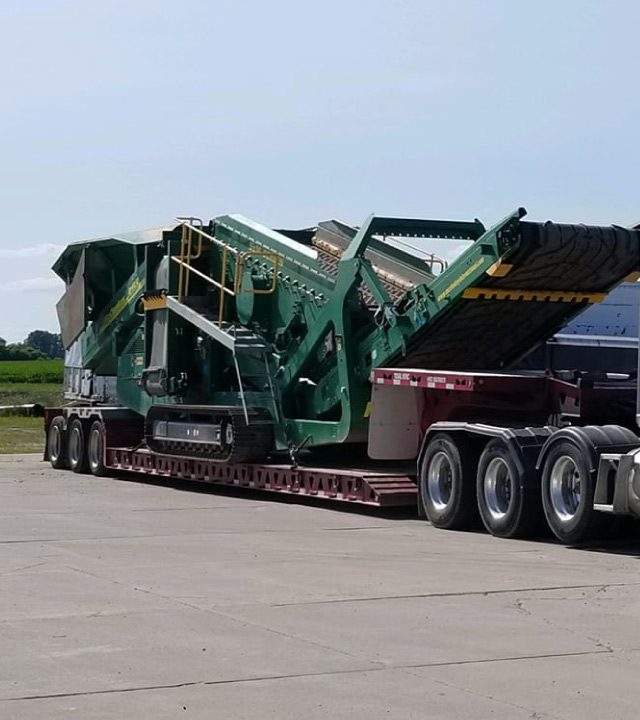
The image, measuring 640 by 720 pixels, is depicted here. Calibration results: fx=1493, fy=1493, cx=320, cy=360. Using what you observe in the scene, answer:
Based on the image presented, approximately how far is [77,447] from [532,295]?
1009 centimetres

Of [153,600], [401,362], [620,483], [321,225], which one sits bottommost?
[153,600]

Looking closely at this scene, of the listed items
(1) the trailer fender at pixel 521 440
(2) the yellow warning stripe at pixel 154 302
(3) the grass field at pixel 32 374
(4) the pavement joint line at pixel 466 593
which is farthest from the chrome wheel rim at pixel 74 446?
(3) the grass field at pixel 32 374

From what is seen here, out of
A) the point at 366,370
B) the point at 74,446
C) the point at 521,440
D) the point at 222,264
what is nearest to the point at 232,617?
the point at 521,440

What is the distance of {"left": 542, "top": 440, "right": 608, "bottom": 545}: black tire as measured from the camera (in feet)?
44.0

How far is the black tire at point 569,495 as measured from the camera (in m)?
13.4

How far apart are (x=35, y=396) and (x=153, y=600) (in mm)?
51739

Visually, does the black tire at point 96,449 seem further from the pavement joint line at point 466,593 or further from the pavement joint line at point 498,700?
the pavement joint line at point 498,700

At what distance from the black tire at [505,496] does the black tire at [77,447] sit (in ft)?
34.4

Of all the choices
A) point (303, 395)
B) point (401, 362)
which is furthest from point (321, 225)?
point (401, 362)

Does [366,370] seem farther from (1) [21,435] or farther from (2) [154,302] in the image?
(1) [21,435]

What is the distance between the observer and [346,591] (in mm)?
10664

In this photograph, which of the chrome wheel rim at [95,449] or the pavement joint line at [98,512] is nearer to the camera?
the pavement joint line at [98,512]

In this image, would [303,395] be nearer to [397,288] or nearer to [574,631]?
[397,288]

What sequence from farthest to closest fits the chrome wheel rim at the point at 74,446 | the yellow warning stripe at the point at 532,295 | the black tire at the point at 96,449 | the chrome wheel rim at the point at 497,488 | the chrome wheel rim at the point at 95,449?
the chrome wheel rim at the point at 74,446, the chrome wheel rim at the point at 95,449, the black tire at the point at 96,449, the yellow warning stripe at the point at 532,295, the chrome wheel rim at the point at 497,488
